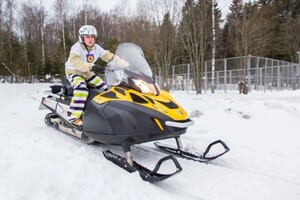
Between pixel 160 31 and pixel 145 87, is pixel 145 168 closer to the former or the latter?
pixel 145 87

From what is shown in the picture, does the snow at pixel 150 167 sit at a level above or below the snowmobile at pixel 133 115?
below

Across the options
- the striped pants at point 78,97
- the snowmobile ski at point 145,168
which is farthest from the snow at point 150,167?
the striped pants at point 78,97

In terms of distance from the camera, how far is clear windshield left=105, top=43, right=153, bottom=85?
4.50m

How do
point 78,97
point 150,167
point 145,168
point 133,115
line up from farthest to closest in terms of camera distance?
point 78,97
point 150,167
point 133,115
point 145,168

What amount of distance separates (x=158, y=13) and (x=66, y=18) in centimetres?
1742

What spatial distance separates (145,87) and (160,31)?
726 inches

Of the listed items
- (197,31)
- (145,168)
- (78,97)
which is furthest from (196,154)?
(197,31)

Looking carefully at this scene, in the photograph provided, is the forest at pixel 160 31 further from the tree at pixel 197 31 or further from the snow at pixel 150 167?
the snow at pixel 150 167

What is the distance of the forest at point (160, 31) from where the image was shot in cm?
2127

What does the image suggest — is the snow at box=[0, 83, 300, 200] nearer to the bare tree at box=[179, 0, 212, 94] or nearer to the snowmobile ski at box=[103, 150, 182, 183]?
the snowmobile ski at box=[103, 150, 182, 183]

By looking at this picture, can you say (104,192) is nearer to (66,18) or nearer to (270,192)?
(270,192)

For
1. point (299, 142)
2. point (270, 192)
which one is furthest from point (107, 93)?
point (299, 142)

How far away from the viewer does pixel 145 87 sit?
433 cm

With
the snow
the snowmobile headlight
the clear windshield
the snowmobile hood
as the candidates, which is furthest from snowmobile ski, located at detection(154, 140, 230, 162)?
the clear windshield
